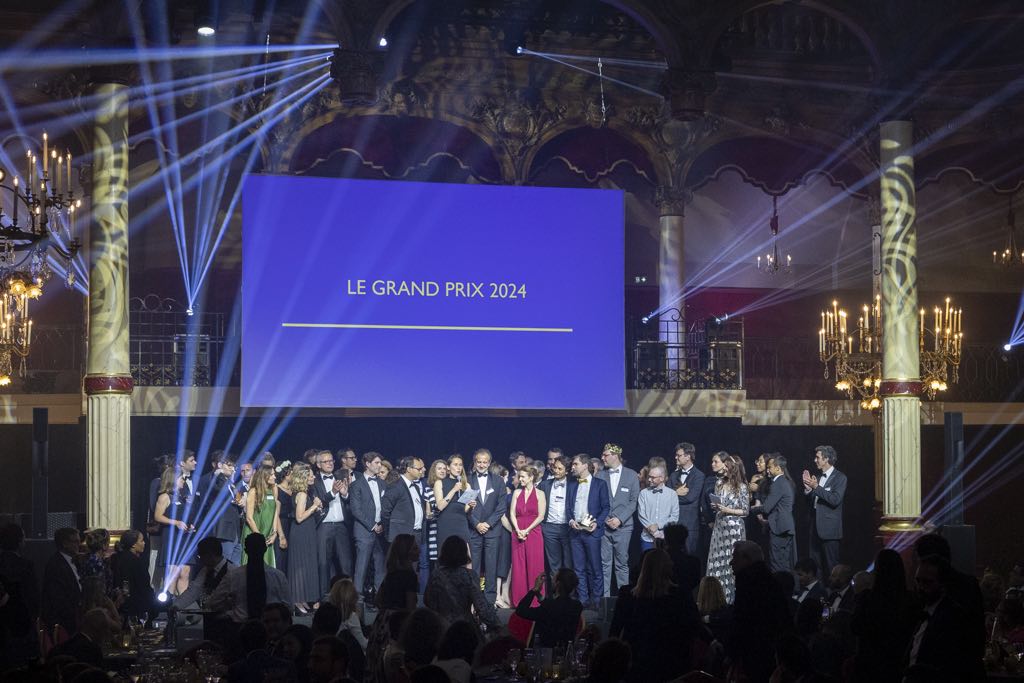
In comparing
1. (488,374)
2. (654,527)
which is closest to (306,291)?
(488,374)

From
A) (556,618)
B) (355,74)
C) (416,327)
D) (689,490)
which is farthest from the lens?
(416,327)

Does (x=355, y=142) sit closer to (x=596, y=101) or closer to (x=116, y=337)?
(x=596, y=101)

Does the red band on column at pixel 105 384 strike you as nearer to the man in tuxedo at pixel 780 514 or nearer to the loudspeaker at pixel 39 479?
the loudspeaker at pixel 39 479

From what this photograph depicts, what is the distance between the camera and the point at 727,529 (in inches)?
514

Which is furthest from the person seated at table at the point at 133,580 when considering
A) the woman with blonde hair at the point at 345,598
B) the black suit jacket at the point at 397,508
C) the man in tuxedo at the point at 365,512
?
the black suit jacket at the point at 397,508

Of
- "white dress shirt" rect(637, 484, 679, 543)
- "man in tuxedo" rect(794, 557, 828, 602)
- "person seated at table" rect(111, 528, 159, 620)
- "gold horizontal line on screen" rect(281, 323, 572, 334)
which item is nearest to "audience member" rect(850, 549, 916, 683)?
"man in tuxedo" rect(794, 557, 828, 602)

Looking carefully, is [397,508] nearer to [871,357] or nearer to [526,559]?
[526,559]

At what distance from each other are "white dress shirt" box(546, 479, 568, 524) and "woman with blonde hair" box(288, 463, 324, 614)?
7.14 feet

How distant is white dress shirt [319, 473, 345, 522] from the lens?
13031mm

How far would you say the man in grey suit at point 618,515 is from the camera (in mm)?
13383

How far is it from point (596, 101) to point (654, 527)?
5.49 meters

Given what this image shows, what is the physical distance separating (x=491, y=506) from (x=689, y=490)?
6.38ft

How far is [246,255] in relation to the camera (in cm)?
1424

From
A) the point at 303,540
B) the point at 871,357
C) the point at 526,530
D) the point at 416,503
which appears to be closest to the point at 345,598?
the point at 303,540
